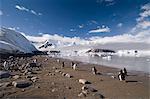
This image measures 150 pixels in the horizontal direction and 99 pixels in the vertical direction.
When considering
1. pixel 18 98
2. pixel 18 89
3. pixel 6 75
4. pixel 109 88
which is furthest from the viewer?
pixel 6 75

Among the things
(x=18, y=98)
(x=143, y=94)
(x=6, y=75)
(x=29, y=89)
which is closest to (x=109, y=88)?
(x=143, y=94)

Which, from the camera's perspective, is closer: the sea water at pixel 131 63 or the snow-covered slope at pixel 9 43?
the sea water at pixel 131 63

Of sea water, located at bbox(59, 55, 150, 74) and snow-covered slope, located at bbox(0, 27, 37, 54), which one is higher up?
snow-covered slope, located at bbox(0, 27, 37, 54)

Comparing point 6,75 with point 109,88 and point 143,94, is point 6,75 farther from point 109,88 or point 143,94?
point 143,94

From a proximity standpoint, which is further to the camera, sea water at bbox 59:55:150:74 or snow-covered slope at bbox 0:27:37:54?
snow-covered slope at bbox 0:27:37:54

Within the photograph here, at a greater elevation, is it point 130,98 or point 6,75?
point 6,75

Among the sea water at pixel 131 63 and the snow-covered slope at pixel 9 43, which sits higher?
the snow-covered slope at pixel 9 43

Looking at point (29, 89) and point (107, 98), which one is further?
point (29, 89)

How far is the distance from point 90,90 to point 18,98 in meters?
4.09

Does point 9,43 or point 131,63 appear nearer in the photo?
point 131,63

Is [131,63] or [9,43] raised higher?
[9,43]

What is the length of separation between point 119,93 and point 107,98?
1616 millimetres

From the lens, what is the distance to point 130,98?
1093 centimetres

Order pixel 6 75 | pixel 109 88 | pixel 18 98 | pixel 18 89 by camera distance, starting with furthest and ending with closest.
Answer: pixel 6 75 < pixel 109 88 < pixel 18 89 < pixel 18 98
